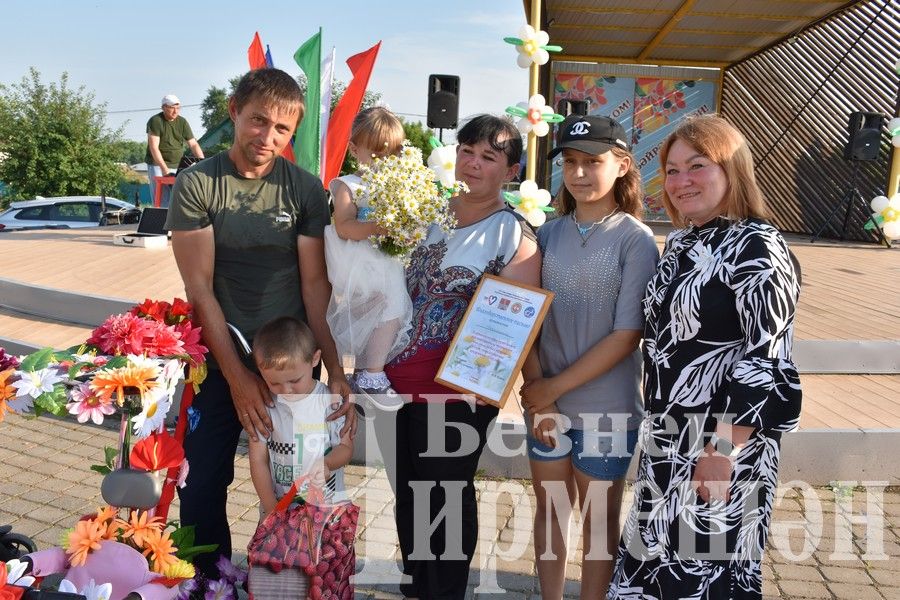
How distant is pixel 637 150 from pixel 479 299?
1631 cm

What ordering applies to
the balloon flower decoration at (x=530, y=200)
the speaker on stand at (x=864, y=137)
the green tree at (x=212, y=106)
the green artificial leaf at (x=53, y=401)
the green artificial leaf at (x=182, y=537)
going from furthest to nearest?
the green tree at (x=212, y=106)
the speaker on stand at (x=864, y=137)
the balloon flower decoration at (x=530, y=200)
the green artificial leaf at (x=182, y=537)
the green artificial leaf at (x=53, y=401)

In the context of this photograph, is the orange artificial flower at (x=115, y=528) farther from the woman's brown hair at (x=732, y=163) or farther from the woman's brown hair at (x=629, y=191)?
the woman's brown hair at (x=732, y=163)

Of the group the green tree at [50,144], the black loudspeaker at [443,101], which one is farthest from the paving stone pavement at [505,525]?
the green tree at [50,144]

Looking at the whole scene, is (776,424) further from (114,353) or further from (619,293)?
(114,353)

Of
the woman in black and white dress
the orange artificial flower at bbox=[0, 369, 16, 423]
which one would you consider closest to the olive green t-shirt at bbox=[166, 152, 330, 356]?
the orange artificial flower at bbox=[0, 369, 16, 423]

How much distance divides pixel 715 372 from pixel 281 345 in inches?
59.0

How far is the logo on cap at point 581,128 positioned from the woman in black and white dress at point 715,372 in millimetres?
297

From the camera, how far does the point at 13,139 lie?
2452cm

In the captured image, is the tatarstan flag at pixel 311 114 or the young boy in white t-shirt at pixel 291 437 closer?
the young boy in white t-shirt at pixel 291 437

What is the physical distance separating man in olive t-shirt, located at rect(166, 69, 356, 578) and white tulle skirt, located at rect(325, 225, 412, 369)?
0.09 meters

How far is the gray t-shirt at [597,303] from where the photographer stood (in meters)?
2.55

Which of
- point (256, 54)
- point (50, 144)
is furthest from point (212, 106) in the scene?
point (256, 54)

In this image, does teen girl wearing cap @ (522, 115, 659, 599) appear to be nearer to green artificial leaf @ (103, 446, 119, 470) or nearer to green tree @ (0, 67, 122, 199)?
green artificial leaf @ (103, 446, 119, 470)

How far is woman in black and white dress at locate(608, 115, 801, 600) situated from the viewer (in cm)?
206
